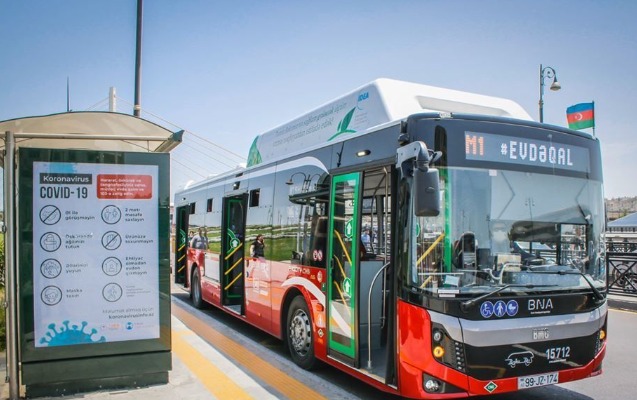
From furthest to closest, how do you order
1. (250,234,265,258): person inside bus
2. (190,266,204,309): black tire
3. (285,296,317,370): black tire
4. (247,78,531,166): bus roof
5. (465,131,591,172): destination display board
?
(190,266,204,309): black tire, (250,234,265,258): person inside bus, (285,296,317,370): black tire, (247,78,531,166): bus roof, (465,131,591,172): destination display board

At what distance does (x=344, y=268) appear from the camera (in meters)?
6.01

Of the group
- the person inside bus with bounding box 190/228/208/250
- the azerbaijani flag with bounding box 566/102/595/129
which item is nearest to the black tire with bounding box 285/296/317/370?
the person inside bus with bounding box 190/228/208/250

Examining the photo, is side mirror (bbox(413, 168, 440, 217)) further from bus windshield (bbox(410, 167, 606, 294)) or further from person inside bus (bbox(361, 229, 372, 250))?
person inside bus (bbox(361, 229, 372, 250))

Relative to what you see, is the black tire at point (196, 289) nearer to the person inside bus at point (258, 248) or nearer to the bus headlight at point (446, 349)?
the person inside bus at point (258, 248)

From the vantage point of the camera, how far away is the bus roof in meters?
6.25

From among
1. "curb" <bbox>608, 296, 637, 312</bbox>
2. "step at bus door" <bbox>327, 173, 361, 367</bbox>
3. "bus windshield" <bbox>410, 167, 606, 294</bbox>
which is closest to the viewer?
"bus windshield" <bbox>410, 167, 606, 294</bbox>

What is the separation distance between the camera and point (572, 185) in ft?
17.4

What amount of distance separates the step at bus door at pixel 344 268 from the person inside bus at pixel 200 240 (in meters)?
6.01

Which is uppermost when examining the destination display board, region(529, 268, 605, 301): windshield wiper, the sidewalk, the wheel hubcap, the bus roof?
the bus roof

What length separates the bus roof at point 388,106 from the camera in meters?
6.25

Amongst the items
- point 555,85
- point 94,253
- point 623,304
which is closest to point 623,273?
point 623,304

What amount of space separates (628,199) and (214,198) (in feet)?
257

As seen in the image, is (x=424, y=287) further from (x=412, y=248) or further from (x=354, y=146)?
(x=354, y=146)

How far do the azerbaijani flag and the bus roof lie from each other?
9.19 m
